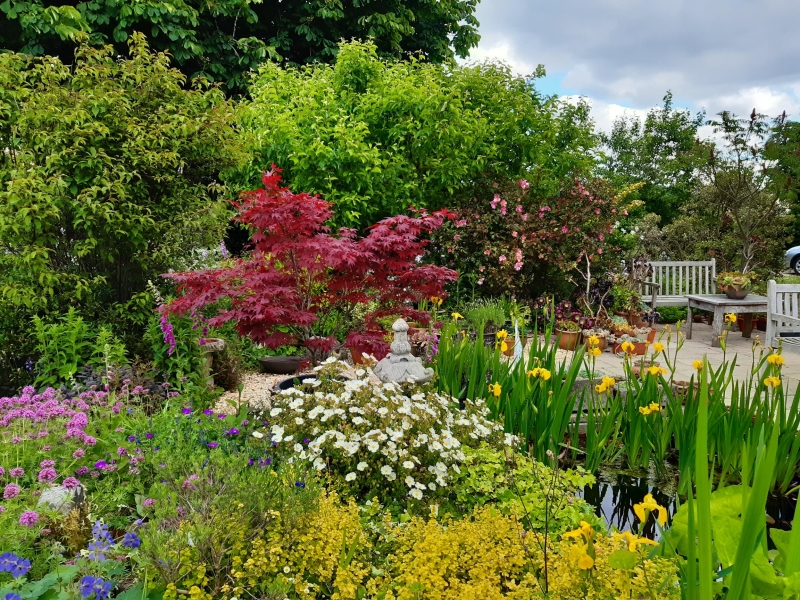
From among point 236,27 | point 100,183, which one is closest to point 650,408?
point 100,183

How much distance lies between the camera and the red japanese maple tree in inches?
143

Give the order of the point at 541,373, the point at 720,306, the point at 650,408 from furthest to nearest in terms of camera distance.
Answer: the point at 720,306, the point at 650,408, the point at 541,373

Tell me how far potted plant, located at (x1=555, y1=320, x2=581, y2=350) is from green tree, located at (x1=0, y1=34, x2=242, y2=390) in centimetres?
417

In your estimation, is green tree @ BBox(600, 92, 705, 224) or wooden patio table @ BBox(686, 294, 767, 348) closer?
wooden patio table @ BBox(686, 294, 767, 348)

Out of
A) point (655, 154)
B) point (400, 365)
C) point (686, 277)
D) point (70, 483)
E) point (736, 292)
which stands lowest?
point (70, 483)

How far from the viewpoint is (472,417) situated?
9.40 ft

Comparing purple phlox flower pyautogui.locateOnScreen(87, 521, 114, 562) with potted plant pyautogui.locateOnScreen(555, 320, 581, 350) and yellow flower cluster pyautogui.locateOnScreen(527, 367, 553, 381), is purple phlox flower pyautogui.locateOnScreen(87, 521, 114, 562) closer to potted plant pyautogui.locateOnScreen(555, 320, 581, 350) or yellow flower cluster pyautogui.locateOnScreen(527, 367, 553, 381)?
yellow flower cluster pyautogui.locateOnScreen(527, 367, 553, 381)

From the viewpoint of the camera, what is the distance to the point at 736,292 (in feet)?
24.7

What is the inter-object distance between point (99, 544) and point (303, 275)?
7.83ft

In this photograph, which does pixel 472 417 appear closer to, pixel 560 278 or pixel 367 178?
pixel 367 178

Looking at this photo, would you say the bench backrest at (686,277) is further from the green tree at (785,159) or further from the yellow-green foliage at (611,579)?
the yellow-green foliage at (611,579)

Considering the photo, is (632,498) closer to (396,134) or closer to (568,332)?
(568,332)

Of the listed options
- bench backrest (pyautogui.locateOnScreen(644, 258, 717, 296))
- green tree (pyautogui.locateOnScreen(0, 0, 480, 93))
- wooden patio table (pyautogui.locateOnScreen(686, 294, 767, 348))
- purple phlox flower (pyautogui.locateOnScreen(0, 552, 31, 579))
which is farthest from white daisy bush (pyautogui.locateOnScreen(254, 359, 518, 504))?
green tree (pyautogui.locateOnScreen(0, 0, 480, 93))

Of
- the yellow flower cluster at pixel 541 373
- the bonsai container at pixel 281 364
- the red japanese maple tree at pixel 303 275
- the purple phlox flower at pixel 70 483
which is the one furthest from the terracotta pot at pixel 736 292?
the purple phlox flower at pixel 70 483
